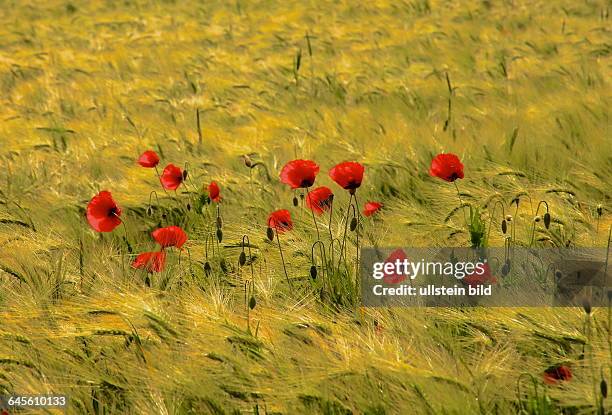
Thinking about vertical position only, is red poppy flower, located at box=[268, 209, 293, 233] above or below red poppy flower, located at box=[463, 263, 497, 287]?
above

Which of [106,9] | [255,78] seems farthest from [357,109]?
[106,9]

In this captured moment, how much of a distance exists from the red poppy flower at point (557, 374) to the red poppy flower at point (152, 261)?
897mm

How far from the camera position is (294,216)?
2.15m

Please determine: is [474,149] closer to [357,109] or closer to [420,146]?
[420,146]

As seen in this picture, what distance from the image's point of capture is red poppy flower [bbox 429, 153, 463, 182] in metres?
1.88

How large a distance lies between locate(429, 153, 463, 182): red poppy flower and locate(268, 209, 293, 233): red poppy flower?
1.25 feet

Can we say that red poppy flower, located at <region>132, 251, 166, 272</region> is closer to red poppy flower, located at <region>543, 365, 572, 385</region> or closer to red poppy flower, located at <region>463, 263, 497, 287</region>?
red poppy flower, located at <region>463, 263, 497, 287</region>

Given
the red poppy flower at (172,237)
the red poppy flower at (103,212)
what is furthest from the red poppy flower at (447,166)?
the red poppy flower at (103,212)

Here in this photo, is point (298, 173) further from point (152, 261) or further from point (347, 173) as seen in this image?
point (152, 261)

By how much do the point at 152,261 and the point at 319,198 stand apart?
447mm

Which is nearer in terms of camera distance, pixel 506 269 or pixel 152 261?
pixel 506 269

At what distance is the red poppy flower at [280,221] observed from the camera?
1.93 metres

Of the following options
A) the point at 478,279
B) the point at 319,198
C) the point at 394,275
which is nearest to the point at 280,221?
the point at 319,198

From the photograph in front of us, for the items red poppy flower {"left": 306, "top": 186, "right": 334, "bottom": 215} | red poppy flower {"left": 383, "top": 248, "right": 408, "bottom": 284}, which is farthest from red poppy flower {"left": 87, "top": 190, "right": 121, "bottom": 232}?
red poppy flower {"left": 383, "top": 248, "right": 408, "bottom": 284}
